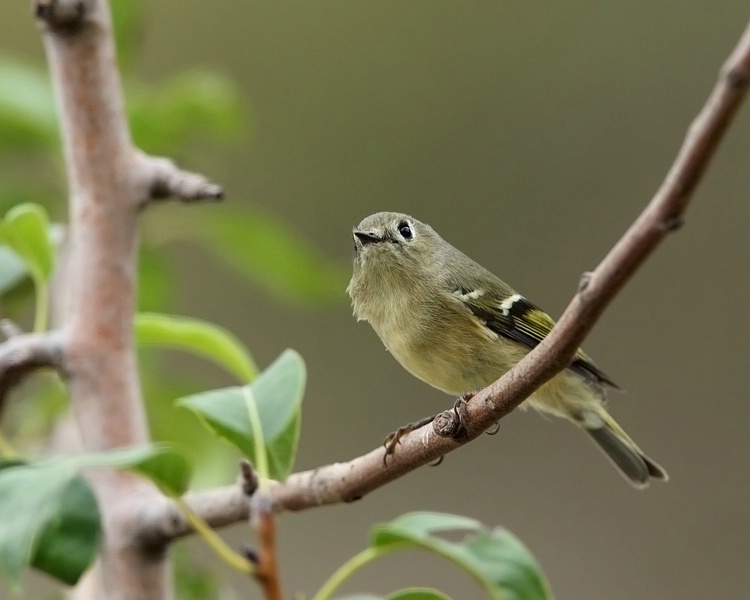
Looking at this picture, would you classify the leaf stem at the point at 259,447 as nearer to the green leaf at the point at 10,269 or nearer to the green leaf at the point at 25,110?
the green leaf at the point at 10,269

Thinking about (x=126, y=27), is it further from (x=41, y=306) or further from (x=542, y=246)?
(x=542, y=246)

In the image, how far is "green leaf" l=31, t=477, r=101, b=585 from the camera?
77cm

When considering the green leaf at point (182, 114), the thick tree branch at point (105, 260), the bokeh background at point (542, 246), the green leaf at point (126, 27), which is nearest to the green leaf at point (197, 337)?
the thick tree branch at point (105, 260)

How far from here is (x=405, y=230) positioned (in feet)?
3.67

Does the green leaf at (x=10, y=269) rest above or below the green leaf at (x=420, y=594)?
above

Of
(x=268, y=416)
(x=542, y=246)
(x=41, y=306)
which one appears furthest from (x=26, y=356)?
(x=542, y=246)

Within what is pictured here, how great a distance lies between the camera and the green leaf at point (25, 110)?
1.51 m

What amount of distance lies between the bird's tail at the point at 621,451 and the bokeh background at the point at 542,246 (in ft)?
1.93

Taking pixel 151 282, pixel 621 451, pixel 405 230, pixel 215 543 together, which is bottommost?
pixel 621 451

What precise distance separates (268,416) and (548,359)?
339 mm

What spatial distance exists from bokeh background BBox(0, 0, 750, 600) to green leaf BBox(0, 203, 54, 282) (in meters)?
0.99

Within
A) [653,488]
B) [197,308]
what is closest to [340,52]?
[197,308]

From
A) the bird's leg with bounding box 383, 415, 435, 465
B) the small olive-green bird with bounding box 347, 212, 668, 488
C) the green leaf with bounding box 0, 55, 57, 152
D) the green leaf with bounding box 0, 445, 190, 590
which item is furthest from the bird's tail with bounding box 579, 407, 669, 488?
the green leaf with bounding box 0, 55, 57, 152

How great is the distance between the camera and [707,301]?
2.60 metres
